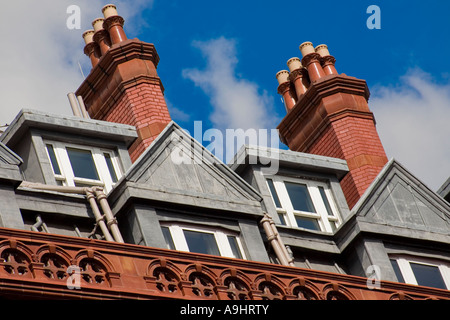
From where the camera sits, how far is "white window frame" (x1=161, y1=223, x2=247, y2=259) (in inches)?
1041

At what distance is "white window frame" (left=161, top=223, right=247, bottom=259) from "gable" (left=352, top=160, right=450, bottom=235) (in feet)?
11.5

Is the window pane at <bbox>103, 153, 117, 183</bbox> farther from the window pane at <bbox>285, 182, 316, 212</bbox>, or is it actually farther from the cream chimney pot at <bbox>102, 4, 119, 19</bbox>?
the cream chimney pot at <bbox>102, 4, 119, 19</bbox>

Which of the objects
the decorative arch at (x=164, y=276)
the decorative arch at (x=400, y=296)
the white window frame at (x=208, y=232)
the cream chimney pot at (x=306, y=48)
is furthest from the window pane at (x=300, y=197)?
the cream chimney pot at (x=306, y=48)

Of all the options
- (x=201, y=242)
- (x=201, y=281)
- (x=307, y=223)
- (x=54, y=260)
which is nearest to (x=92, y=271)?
(x=54, y=260)

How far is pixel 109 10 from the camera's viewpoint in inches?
1396

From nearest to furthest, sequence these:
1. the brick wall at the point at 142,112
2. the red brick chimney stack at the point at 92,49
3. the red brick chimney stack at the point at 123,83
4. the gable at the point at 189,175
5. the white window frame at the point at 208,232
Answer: the white window frame at the point at 208,232, the gable at the point at 189,175, the brick wall at the point at 142,112, the red brick chimney stack at the point at 123,83, the red brick chimney stack at the point at 92,49

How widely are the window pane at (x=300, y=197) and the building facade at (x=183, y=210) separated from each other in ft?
0.12

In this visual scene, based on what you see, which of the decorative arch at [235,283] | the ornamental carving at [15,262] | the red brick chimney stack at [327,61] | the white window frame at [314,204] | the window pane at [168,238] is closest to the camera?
the ornamental carving at [15,262]

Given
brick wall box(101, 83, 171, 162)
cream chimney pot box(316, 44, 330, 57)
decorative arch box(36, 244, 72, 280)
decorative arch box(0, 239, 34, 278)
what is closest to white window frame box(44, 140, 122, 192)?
brick wall box(101, 83, 171, 162)

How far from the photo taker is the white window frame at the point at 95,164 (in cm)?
2777

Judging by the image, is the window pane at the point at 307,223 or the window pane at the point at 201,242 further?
the window pane at the point at 307,223

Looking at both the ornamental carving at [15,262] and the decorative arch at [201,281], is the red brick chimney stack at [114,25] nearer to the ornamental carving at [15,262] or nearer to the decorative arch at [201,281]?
the decorative arch at [201,281]

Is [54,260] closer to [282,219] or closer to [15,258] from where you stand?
[15,258]
